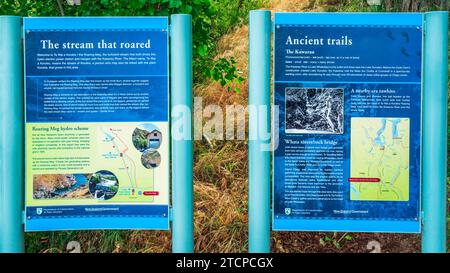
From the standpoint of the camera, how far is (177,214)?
14.0ft

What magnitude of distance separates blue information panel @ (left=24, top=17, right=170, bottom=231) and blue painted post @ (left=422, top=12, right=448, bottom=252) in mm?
1735

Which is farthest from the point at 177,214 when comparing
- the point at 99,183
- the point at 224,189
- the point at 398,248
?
the point at 398,248

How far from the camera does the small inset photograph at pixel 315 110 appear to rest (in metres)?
4.18

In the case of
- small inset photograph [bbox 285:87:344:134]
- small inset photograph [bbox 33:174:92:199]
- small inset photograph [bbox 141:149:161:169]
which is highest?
small inset photograph [bbox 285:87:344:134]

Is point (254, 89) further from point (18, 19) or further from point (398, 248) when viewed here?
point (398, 248)

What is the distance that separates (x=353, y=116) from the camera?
4176mm

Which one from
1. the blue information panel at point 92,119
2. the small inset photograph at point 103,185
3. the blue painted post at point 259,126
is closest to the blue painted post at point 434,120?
the blue painted post at point 259,126

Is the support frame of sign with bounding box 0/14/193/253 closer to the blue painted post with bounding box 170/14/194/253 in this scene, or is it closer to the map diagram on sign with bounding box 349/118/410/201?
the blue painted post with bounding box 170/14/194/253

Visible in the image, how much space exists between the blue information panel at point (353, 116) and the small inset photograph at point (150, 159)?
791 mm

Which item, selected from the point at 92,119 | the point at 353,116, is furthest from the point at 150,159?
the point at 353,116

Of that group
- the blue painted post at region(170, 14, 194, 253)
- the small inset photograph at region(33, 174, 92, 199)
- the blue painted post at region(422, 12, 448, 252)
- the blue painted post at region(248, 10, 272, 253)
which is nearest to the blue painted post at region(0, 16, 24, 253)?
the small inset photograph at region(33, 174, 92, 199)

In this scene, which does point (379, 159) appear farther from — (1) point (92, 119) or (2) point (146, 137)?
(1) point (92, 119)

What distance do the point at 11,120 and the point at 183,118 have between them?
1142mm

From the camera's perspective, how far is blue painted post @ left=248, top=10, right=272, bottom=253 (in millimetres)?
4223
